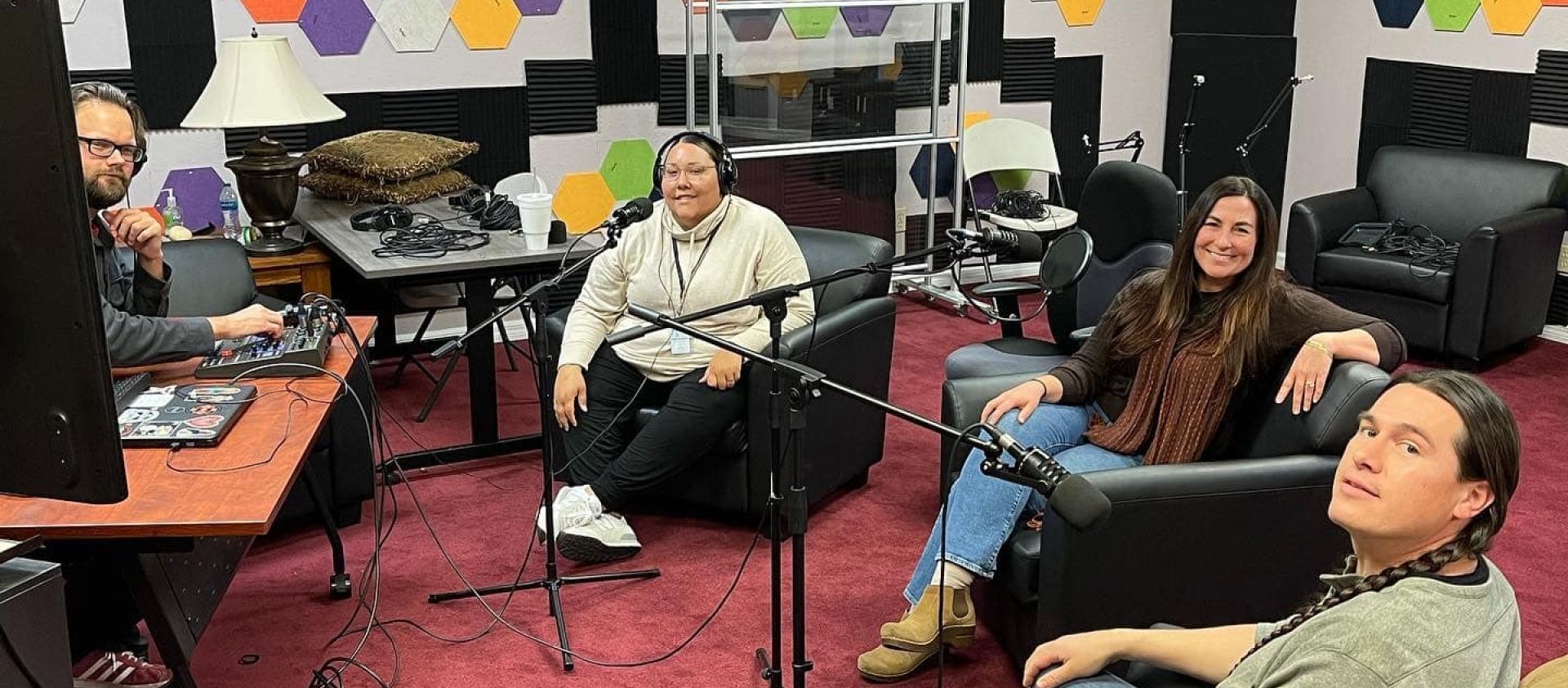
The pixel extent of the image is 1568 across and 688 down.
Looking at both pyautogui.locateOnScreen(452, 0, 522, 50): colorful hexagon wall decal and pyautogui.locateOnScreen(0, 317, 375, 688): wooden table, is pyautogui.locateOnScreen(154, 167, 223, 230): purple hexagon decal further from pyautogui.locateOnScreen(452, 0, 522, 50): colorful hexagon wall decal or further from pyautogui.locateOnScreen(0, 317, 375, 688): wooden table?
pyautogui.locateOnScreen(0, 317, 375, 688): wooden table

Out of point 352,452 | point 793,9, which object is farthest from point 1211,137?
point 352,452

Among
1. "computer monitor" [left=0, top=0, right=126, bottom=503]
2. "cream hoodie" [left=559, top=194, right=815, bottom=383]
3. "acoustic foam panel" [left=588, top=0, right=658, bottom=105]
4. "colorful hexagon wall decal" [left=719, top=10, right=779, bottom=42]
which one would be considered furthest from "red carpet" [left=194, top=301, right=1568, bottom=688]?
"colorful hexagon wall decal" [left=719, top=10, right=779, bottom=42]

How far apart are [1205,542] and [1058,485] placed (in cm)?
120

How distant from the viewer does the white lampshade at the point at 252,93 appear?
433cm

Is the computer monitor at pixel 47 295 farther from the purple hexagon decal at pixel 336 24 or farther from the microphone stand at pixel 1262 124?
the microphone stand at pixel 1262 124

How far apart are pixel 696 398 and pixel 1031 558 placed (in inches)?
43.9

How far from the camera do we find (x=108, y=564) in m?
2.53

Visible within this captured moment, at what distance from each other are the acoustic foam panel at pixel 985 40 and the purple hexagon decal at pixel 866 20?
0.58 m

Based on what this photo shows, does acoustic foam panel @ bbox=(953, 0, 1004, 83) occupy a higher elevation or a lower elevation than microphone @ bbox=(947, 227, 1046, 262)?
higher

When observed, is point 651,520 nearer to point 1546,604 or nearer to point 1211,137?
point 1546,604

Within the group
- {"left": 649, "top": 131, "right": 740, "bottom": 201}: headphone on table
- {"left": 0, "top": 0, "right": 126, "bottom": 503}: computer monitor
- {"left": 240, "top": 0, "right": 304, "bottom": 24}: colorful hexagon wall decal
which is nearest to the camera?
{"left": 0, "top": 0, "right": 126, "bottom": 503}: computer monitor

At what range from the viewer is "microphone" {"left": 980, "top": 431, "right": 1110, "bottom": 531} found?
1649 mm

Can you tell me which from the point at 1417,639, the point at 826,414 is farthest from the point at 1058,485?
the point at 826,414

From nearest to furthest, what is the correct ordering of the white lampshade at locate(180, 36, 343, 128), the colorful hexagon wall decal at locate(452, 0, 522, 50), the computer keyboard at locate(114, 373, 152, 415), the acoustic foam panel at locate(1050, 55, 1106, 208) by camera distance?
the computer keyboard at locate(114, 373, 152, 415) → the white lampshade at locate(180, 36, 343, 128) → the colorful hexagon wall decal at locate(452, 0, 522, 50) → the acoustic foam panel at locate(1050, 55, 1106, 208)
